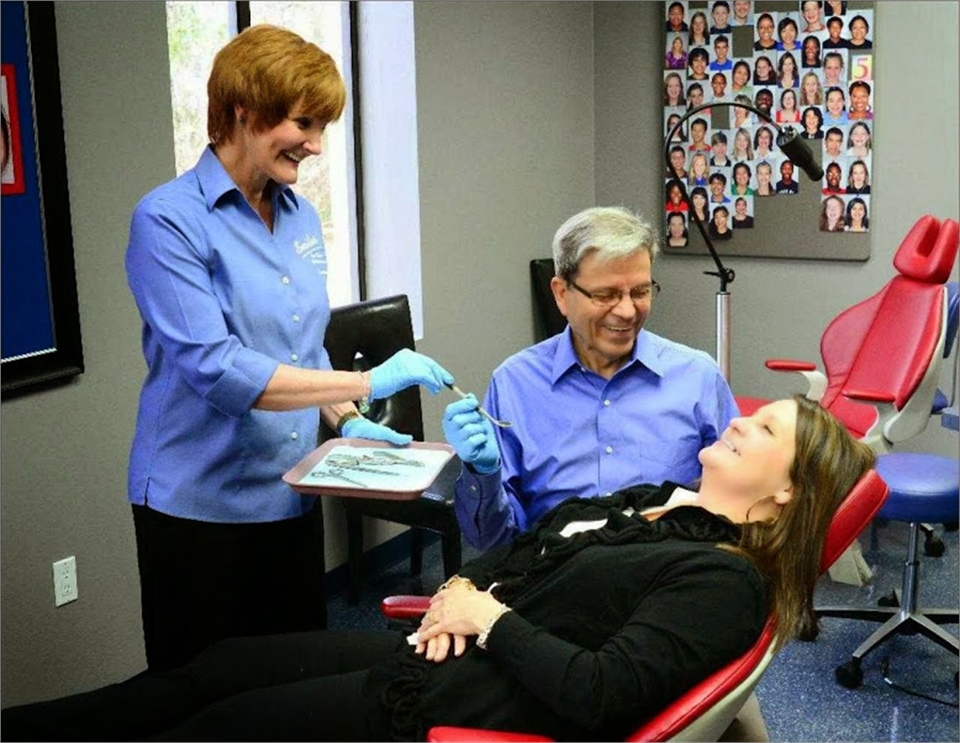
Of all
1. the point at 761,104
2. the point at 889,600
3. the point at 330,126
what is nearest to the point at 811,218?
the point at 761,104

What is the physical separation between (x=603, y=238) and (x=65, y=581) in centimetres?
147

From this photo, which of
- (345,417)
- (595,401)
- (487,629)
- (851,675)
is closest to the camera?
(487,629)

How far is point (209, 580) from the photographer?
2064 millimetres

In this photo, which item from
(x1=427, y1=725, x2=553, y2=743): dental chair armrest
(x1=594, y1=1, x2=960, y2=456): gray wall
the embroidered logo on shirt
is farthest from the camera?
(x1=594, y1=1, x2=960, y2=456): gray wall

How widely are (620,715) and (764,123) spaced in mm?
3336

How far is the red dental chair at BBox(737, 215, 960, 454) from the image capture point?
3.48 m

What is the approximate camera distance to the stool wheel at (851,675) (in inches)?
120

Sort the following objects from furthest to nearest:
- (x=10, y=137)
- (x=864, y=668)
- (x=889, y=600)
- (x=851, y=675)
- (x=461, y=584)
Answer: (x=889, y=600) → (x=864, y=668) → (x=851, y=675) → (x=10, y=137) → (x=461, y=584)

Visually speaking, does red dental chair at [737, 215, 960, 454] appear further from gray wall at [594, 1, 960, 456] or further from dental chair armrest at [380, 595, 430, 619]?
dental chair armrest at [380, 595, 430, 619]

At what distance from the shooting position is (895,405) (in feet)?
11.3

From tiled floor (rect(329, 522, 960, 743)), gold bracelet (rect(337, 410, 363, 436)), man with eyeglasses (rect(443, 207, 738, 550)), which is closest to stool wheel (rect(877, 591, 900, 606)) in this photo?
tiled floor (rect(329, 522, 960, 743))

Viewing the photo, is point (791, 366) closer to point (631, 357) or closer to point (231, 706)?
point (631, 357)

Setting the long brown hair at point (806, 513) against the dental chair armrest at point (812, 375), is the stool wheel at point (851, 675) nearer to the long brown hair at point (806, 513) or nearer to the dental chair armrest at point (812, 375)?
the dental chair armrest at point (812, 375)

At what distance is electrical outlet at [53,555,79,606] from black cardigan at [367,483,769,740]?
1.20m
